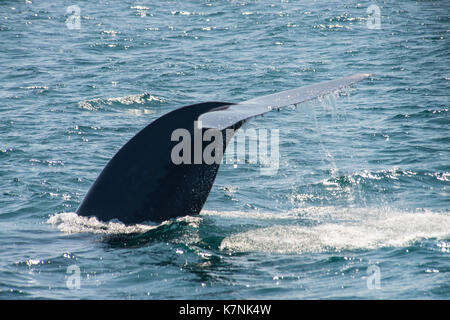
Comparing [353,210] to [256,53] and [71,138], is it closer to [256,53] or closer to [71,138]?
[71,138]

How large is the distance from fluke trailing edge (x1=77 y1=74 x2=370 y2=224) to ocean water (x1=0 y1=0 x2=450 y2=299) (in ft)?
0.69

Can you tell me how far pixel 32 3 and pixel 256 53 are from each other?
16.0 meters

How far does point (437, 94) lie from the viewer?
17031mm

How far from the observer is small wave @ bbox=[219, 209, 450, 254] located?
296 inches

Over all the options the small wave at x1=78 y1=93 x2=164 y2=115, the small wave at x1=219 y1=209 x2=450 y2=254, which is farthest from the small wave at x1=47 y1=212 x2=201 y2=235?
the small wave at x1=78 y1=93 x2=164 y2=115

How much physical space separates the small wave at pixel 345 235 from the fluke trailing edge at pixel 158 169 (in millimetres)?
836

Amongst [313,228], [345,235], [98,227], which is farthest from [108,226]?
[345,235]

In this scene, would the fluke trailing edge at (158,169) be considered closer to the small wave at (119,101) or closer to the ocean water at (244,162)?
the ocean water at (244,162)

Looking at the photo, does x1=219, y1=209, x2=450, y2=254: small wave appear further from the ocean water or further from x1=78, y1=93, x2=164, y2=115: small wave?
x1=78, y1=93, x2=164, y2=115: small wave

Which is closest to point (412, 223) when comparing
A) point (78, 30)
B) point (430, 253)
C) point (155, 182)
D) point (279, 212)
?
point (430, 253)

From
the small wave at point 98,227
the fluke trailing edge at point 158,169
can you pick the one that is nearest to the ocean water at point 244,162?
the small wave at point 98,227

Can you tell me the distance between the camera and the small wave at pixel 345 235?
751 cm

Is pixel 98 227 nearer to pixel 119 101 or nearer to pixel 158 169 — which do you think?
pixel 158 169

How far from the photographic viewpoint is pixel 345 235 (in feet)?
26.2
